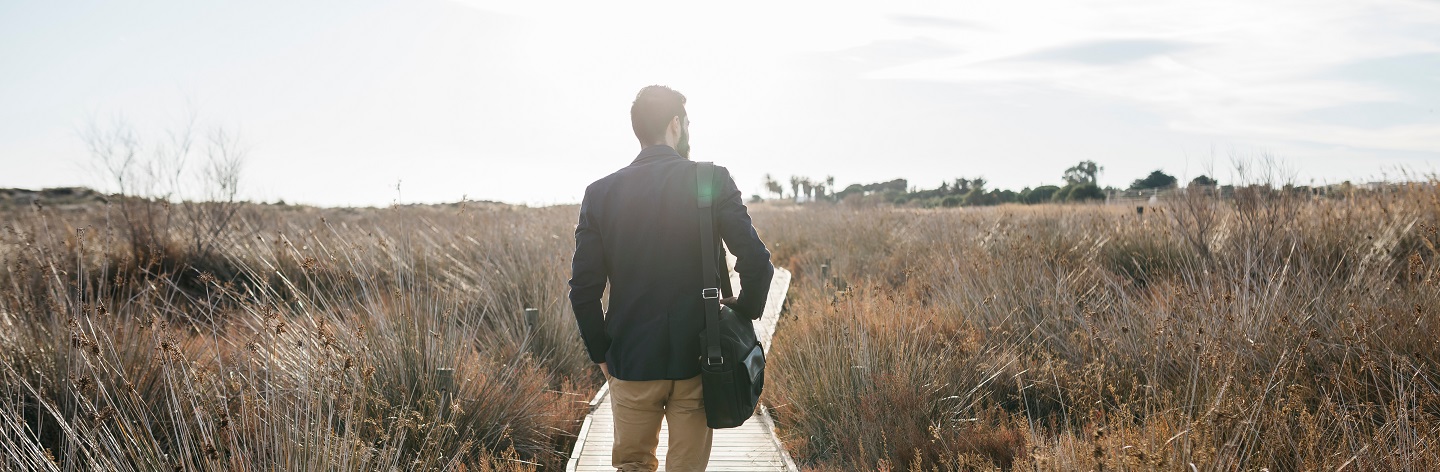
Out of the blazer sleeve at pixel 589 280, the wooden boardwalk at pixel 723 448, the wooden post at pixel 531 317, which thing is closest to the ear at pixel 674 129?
the blazer sleeve at pixel 589 280

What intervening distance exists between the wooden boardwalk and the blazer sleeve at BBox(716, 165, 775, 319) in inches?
67.2

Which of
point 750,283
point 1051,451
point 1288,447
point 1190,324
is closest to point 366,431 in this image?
point 750,283

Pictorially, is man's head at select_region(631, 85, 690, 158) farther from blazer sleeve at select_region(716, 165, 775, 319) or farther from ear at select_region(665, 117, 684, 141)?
blazer sleeve at select_region(716, 165, 775, 319)

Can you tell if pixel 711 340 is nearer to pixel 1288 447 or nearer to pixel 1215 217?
pixel 1288 447

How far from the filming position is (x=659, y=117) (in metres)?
2.83

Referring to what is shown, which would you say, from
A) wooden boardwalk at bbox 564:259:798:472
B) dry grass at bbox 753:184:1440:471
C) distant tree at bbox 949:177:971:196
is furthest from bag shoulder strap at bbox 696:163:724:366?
distant tree at bbox 949:177:971:196

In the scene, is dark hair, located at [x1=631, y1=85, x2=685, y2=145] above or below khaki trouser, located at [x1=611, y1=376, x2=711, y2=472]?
above

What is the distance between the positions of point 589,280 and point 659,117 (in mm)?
640

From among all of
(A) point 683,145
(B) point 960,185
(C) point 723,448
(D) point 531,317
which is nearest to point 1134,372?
(C) point 723,448

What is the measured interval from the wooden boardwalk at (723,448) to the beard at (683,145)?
1.86m

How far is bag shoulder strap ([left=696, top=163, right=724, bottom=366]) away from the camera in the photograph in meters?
2.67

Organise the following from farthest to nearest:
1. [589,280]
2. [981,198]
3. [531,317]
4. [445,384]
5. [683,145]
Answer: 1. [981,198]
2. [531,317]
3. [445,384]
4. [683,145]
5. [589,280]

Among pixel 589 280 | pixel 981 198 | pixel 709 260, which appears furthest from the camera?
pixel 981 198

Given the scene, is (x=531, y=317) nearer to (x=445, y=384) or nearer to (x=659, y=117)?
(x=445, y=384)
